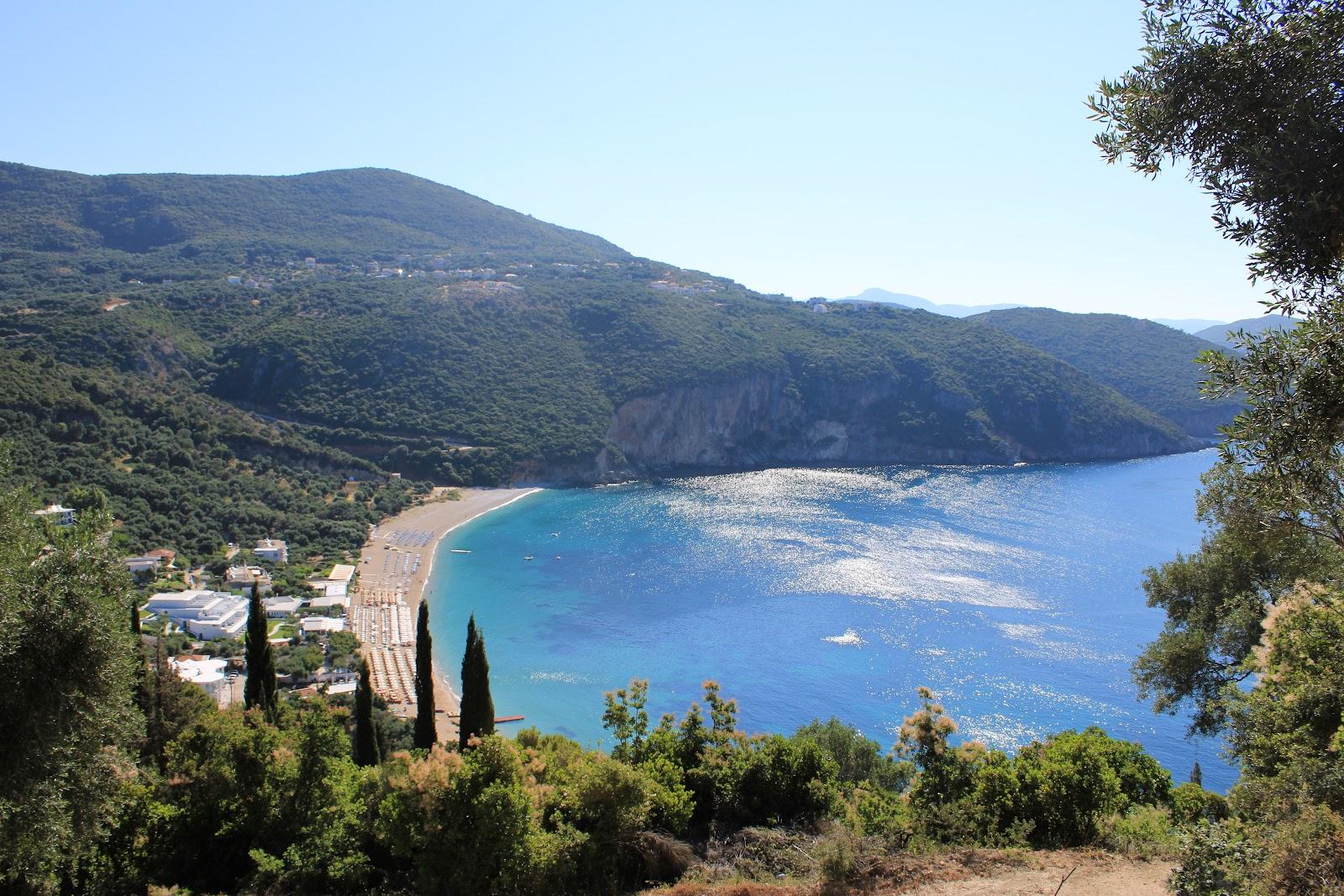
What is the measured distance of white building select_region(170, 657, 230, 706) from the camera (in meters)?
25.2

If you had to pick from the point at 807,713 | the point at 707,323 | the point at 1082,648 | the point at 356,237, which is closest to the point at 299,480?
the point at 807,713

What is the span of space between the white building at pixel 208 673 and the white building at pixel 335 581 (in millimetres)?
9803

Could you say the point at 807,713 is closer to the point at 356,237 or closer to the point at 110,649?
the point at 110,649

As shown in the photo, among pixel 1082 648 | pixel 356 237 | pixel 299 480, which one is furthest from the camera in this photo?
pixel 356 237

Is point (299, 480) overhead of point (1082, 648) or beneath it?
overhead

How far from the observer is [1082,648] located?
36.6m

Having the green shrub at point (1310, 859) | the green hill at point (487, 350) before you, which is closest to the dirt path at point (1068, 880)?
the green shrub at point (1310, 859)

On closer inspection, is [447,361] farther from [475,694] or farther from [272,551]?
[475,694]

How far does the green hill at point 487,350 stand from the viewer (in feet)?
220

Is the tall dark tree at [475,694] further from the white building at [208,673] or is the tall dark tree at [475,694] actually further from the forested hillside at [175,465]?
the forested hillside at [175,465]

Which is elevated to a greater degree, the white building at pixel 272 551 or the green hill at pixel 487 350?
the green hill at pixel 487 350

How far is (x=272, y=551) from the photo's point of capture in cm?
4188

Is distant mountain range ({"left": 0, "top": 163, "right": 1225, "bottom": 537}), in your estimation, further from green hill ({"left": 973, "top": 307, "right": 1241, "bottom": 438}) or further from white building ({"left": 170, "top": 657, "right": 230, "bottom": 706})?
white building ({"left": 170, "top": 657, "right": 230, "bottom": 706})

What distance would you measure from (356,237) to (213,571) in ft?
308
